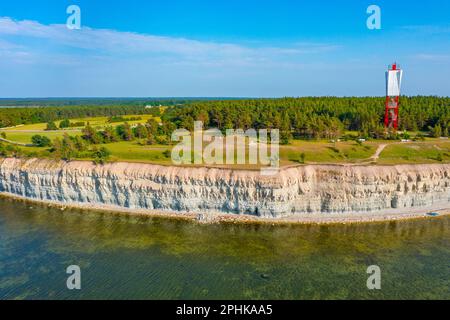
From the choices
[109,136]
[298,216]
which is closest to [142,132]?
[109,136]

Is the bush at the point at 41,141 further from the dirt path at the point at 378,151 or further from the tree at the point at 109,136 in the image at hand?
the dirt path at the point at 378,151

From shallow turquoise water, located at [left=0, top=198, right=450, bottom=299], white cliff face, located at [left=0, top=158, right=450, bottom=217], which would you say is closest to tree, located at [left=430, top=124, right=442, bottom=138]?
white cliff face, located at [left=0, top=158, right=450, bottom=217]

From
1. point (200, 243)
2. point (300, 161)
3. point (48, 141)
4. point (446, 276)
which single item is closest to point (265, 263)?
point (200, 243)

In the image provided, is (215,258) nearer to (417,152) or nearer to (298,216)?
(298,216)

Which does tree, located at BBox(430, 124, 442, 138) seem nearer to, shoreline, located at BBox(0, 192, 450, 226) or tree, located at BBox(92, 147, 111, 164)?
shoreline, located at BBox(0, 192, 450, 226)

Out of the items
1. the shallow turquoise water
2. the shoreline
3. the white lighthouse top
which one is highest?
the white lighthouse top

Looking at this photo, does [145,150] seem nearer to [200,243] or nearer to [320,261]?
[200,243]

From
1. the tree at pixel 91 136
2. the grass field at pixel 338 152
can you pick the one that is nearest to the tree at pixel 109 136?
the tree at pixel 91 136
